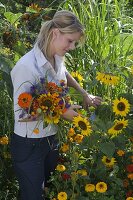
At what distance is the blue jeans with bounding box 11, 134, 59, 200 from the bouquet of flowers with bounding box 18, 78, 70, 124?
0.19 metres

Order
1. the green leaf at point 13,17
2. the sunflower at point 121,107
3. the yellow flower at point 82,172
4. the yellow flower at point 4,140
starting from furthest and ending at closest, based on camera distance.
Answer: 1. the green leaf at point 13,17
2. the yellow flower at point 4,140
3. the yellow flower at point 82,172
4. the sunflower at point 121,107

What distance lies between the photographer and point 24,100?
74.4 inches

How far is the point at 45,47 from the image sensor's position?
2049 millimetres

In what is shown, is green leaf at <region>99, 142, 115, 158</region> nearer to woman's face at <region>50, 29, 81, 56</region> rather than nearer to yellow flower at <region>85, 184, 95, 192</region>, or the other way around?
yellow flower at <region>85, 184, 95, 192</region>

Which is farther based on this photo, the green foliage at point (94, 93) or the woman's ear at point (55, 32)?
the green foliage at point (94, 93)

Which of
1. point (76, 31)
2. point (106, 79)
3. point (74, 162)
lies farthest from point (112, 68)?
point (74, 162)

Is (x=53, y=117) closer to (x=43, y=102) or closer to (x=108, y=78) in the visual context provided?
(x=43, y=102)

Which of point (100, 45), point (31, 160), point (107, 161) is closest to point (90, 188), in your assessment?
point (107, 161)

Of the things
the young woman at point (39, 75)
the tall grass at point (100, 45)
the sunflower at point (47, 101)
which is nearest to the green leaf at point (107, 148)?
the young woman at point (39, 75)

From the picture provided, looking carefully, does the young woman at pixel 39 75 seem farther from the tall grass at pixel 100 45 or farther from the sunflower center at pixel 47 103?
the tall grass at pixel 100 45

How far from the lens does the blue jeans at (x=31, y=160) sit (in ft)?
6.95

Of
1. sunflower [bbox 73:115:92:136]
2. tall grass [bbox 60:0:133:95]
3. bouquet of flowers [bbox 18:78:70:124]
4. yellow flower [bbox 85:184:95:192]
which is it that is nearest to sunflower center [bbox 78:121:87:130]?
sunflower [bbox 73:115:92:136]

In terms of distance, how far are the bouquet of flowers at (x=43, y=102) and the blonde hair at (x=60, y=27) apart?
0.65ft

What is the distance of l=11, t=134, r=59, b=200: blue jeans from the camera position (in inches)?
83.4
